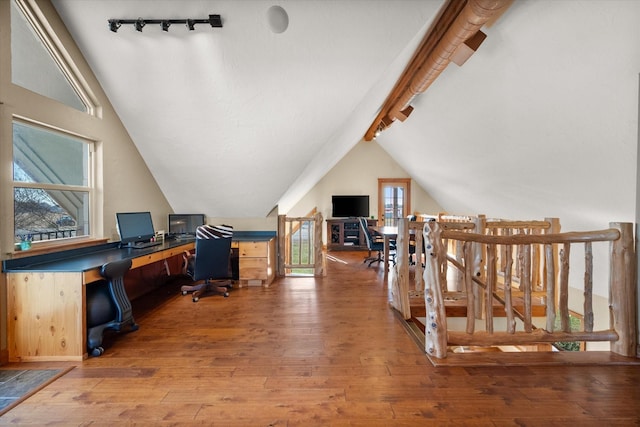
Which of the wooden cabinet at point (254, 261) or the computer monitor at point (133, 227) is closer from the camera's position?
the computer monitor at point (133, 227)

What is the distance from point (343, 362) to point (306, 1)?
307cm

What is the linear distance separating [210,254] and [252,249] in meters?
0.74

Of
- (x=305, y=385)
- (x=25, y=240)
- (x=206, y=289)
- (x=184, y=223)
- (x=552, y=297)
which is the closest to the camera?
(x=305, y=385)

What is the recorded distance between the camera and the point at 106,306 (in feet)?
7.59

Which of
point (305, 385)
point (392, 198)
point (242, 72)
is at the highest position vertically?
point (242, 72)

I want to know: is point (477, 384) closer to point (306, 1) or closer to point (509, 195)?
point (306, 1)

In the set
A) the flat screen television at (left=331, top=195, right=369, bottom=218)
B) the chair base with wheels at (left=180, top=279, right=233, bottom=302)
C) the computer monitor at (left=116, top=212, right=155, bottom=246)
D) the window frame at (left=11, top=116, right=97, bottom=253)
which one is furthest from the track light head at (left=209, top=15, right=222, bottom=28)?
the flat screen television at (left=331, top=195, right=369, bottom=218)

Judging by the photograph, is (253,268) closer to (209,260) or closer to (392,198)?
(209,260)

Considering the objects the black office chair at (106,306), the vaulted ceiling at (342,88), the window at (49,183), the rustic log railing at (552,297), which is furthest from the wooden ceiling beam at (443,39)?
the window at (49,183)

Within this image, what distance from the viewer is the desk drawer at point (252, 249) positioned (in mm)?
4094

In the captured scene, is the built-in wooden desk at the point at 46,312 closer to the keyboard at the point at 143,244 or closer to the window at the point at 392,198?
the keyboard at the point at 143,244

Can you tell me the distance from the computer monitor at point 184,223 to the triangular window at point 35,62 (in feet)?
6.39

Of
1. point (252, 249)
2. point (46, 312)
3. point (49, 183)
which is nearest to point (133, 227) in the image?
point (49, 183)

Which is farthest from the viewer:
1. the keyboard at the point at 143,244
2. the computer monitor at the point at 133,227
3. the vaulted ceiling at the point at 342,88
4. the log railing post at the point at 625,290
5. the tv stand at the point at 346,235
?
the tv stand at the point at 346,235
